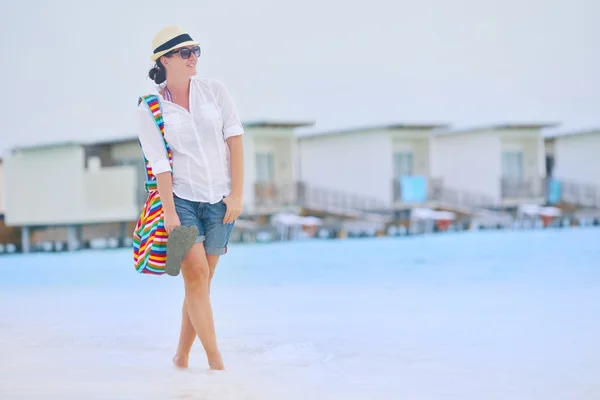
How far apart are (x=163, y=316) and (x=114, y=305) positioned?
3.85ft

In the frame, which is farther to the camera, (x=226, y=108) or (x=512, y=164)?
(x=512, y=164)

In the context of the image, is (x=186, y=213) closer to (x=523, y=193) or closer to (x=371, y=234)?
(x=371, y=234)

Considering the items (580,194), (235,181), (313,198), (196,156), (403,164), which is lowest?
(580,194)

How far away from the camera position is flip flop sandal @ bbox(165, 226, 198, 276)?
4.08 metres

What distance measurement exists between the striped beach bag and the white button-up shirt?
25mm

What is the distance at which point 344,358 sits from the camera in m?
4.98

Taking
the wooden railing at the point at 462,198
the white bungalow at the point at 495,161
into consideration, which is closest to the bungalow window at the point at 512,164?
the white bungalow at the point at 495,161

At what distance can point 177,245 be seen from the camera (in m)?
4.08

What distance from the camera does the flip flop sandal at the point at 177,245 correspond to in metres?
4.08

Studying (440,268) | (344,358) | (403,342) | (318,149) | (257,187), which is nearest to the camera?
(344,358)

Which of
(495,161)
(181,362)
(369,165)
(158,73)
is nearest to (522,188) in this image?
(495,161)

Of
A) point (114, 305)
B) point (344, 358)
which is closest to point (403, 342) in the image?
point (344, 358)

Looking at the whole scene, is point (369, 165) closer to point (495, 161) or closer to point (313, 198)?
point (313, 198)

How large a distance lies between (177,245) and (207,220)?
0.83 feet
